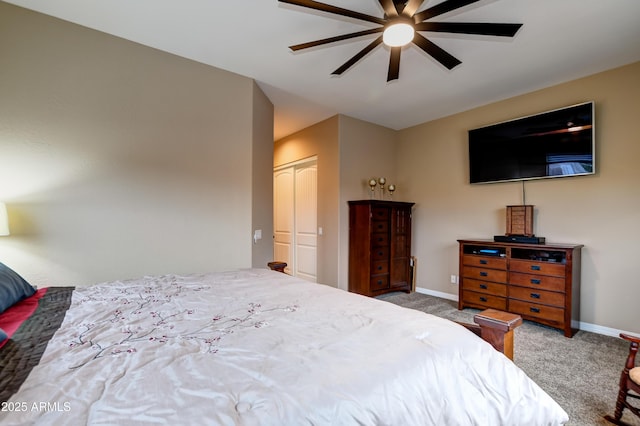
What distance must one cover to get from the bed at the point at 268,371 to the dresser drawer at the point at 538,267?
243 cm

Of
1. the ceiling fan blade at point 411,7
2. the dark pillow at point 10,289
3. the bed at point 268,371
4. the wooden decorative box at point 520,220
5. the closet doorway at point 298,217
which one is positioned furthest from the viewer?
the closet doorway at point 298,217

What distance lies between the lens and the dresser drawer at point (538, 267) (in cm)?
283

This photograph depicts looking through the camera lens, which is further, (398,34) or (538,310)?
(538,310)

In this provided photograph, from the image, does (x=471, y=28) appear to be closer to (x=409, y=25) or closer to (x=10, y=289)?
(x=409, y=25)

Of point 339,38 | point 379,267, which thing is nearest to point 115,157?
point 339,38

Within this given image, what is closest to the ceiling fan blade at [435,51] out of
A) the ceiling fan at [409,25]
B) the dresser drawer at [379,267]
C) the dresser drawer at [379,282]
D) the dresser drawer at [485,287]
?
the ceiling fan at [409,25]

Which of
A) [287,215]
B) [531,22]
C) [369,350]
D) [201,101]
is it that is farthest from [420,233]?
[369,350]

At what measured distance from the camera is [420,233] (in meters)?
4.55

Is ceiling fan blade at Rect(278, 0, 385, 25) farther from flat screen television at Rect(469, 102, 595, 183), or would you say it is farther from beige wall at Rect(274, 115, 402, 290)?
flat screen television at Rect(469, 102, 595, 183)

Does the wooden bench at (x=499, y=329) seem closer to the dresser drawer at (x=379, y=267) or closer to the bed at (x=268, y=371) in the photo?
the bed at (x=268, y=371)

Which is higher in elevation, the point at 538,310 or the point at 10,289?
the point at 10,289

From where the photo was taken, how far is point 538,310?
9.66ft

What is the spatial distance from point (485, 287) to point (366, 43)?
119 inches

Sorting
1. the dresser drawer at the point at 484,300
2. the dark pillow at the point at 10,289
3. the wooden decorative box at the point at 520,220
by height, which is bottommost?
the dresser drawer at the point at 484,300
